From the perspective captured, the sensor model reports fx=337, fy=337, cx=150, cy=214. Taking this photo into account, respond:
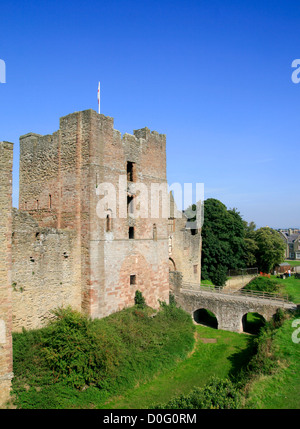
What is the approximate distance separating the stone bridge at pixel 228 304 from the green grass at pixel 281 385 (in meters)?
4.74

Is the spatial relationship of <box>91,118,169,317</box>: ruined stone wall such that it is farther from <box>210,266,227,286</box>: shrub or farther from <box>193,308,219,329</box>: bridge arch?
<box>210,266,227,286</box>: shrub

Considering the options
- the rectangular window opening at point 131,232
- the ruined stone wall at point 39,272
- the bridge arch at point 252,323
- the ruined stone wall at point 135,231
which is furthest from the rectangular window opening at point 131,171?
the bridge arch at point 252,323

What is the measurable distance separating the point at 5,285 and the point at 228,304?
50.5ft

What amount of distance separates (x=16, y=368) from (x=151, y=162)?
12.9 meters

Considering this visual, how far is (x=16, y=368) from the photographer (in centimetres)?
1138

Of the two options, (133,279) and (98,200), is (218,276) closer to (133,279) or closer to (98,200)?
(133,279)

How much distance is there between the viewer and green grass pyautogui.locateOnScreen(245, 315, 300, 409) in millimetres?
10680

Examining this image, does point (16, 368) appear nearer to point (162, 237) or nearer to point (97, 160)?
point (97, 160)

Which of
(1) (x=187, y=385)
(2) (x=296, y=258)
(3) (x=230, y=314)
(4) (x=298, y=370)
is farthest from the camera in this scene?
(2) (x=296, y=258)

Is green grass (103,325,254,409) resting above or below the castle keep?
below

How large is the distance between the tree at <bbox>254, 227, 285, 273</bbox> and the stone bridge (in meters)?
16.7

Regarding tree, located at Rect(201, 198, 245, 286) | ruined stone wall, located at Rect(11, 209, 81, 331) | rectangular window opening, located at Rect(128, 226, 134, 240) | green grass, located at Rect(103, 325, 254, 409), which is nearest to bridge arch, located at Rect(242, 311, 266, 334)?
green grass, located at Rect(103, 325, 254, 409)

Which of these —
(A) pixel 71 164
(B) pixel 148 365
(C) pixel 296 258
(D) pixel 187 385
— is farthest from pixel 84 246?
(C) pixel 296 258

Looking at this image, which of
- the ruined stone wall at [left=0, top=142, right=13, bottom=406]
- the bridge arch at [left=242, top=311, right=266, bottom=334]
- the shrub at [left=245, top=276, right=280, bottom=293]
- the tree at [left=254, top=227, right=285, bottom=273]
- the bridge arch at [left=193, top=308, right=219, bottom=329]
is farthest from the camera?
the tree at [left=254, top=227, right=285, bottom=273]
